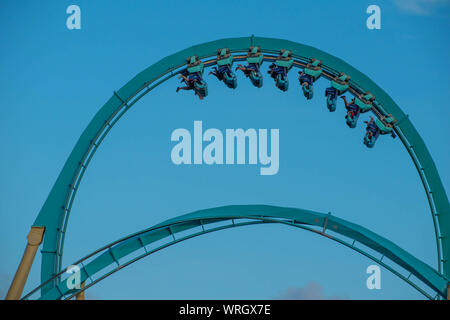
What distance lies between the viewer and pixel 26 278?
68.7 feet

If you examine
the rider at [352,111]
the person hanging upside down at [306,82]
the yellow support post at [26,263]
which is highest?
the person hanging upside down at [306,82]

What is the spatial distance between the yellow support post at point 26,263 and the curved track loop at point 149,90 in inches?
8.1

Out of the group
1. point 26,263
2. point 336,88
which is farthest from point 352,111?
point 26,263

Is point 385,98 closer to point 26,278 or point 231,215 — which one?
point 231,215

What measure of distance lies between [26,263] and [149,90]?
551 cm

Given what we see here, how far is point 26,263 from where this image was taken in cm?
2123

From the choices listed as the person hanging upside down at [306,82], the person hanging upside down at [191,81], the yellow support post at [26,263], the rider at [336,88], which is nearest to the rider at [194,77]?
the person hanging upside down at [191,81]

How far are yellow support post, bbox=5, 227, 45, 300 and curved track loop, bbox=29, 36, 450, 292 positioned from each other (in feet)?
0.68

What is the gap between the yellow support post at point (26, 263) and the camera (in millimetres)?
20594

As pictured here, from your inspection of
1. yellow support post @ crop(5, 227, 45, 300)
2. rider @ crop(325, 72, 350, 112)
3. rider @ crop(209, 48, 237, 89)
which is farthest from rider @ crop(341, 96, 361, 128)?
yellow support post @ crop(5, 227, 45, 300)

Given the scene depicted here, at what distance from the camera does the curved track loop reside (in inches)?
872

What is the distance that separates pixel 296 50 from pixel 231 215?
18.0 feet

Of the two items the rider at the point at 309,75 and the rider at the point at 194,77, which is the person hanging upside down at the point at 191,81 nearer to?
the rider at the point at 194,77

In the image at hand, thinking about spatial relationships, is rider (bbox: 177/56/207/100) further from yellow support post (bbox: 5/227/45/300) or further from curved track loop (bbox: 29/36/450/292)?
yellow support post (bbox: 5/227/45/300)
